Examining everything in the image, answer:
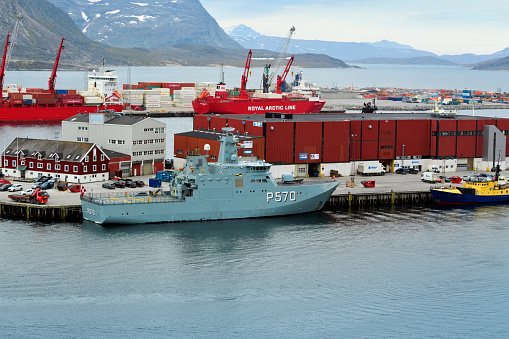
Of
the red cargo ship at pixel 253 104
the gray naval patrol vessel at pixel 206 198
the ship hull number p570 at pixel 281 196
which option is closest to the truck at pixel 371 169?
the ship hull number p570 at pixel 281 196

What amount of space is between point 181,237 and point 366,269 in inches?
467

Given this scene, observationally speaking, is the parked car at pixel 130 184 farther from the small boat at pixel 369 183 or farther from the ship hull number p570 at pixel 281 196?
the small boat at pixel 369 183

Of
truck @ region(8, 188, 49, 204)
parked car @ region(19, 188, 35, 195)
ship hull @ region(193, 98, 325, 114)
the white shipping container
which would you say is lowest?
truck @ region(8, 188, 49, 204)

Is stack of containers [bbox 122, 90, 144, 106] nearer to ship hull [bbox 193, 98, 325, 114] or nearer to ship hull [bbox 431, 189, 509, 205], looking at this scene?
ship hull [bbox 193, 98, 325, 114]

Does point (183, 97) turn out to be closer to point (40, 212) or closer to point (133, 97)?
point (133, 97)

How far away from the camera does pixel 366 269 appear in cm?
3966

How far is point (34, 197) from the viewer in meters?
49.7

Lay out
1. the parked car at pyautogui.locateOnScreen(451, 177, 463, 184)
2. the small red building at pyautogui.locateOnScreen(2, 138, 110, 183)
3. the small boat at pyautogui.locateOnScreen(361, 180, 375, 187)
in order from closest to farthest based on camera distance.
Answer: the small red building at pyautogui.locateOnScreen(2, 138, 110, 183), the small boat at pyautogui.locateOnScreen(361, 180, 375, 187), the parked car at pyautogui.locateOnScreen(451, 177, 463, 184)

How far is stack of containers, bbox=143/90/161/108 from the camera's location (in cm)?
16050

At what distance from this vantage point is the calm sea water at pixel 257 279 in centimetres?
3180

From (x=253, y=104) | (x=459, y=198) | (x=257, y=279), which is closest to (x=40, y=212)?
(x=257, y=279)

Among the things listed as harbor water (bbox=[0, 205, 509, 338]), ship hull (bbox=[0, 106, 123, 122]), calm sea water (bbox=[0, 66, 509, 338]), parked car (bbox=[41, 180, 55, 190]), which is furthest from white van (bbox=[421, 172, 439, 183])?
ship hull (bbox=[0, 106, 123, 122])

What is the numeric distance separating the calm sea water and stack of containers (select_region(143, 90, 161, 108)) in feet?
376

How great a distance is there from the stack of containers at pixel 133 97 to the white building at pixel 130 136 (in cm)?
9191
